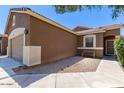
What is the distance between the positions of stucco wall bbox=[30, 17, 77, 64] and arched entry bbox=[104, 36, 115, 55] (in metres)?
5.07

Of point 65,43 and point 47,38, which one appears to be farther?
point 65,43

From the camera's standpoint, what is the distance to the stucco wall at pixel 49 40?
472 inches

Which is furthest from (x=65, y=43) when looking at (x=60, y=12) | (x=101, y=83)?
(x=101, y=83)

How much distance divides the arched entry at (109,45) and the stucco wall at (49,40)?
16.6ft

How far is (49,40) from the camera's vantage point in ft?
44.9

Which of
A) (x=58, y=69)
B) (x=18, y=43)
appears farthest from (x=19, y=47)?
(x=58, y=69)

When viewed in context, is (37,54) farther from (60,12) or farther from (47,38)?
(60,12)

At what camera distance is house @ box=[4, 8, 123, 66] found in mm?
11805

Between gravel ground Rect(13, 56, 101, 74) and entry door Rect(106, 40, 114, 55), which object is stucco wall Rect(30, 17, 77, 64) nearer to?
gravel ground Rect(13, 56, 101, 74)

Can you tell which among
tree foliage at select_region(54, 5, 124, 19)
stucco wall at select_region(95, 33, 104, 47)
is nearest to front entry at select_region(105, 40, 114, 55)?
stucco wall at select_region(95, 33, 104, 47)

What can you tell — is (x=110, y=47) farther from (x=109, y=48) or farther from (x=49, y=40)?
(x=49, y=40)

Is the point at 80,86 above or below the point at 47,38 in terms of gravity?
below
